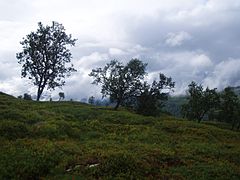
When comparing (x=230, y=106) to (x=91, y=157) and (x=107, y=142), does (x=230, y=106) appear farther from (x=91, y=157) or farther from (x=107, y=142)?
(x=91, y=157)

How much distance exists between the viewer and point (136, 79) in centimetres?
8100

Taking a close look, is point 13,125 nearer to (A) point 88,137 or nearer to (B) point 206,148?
(A) point 88,137

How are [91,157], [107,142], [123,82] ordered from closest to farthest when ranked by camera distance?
[91,157] < [107,142] < [123,82]

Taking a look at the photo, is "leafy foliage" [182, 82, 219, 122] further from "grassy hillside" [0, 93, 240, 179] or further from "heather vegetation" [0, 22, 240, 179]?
"grassy hillside" [0, 93, 240, 179]

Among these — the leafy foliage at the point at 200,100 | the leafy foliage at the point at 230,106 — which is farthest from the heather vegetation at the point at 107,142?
the leafy foliage at the point at 230,106

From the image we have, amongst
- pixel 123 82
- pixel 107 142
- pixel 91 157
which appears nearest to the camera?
pixel 91 157

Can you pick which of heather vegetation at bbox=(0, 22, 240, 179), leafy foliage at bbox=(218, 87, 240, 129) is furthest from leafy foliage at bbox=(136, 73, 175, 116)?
leafy foliage at bbox=(218, 87, 240, 129)

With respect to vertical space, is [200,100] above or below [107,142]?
above

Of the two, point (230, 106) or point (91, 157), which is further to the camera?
point (230, 106)

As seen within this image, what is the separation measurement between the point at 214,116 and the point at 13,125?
3854 inches

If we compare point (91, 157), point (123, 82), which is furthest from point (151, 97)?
point (91, 157)

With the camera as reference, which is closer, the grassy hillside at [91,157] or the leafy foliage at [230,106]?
the grassy hillside at [91,157]

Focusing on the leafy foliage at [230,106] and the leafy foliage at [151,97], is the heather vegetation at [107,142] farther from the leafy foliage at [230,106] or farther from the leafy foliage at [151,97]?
the leafy foliage at [230,106]

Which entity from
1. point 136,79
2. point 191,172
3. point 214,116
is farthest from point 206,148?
point 214,116
